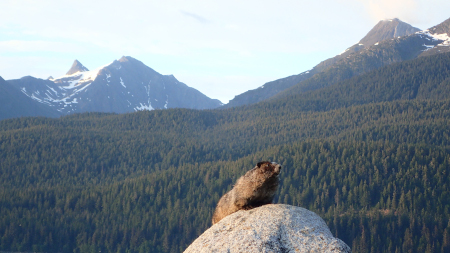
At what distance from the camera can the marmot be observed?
1518cm

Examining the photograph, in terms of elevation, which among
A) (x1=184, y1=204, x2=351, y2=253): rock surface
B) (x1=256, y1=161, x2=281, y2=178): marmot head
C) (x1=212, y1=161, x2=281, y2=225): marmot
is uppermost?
(x1=256, y1=161, x2=281, y2=178): marmot head

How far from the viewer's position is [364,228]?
17362 cm

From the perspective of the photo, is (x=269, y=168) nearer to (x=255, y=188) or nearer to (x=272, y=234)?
(x=255, y=188)

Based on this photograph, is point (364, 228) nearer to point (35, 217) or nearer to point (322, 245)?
point (35, 217)

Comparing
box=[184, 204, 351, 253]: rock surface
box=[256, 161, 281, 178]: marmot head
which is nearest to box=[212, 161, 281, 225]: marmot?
box=[256, 161, 281, 178]: marmot head

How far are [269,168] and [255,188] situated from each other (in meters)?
0.89

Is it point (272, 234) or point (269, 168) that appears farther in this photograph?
point (269, 168)

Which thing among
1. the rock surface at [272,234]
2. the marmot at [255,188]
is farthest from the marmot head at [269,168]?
the rock surface at [272,234]

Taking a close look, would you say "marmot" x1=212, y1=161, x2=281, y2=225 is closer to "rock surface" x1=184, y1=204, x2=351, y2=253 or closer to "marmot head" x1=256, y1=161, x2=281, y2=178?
"marmot head" x1=256, y1=161, x2=281, y2=178

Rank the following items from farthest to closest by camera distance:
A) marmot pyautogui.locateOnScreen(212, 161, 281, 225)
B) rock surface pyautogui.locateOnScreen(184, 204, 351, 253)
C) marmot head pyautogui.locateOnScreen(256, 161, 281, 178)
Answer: marmot pyautogui.locateOnScreen(212, 161, 281, 225) < marmot head pyautogui.locateOnScreen(256, 161, 281, 178) < rock surface pyautogui.locateOnScreen(184, 204, 351, 253)

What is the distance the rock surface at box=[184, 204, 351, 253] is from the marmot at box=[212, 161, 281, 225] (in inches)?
37.6

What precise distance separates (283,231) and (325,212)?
189 m

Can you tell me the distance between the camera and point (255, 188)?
15.5 m

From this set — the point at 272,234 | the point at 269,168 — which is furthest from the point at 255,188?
the point at 272,234
